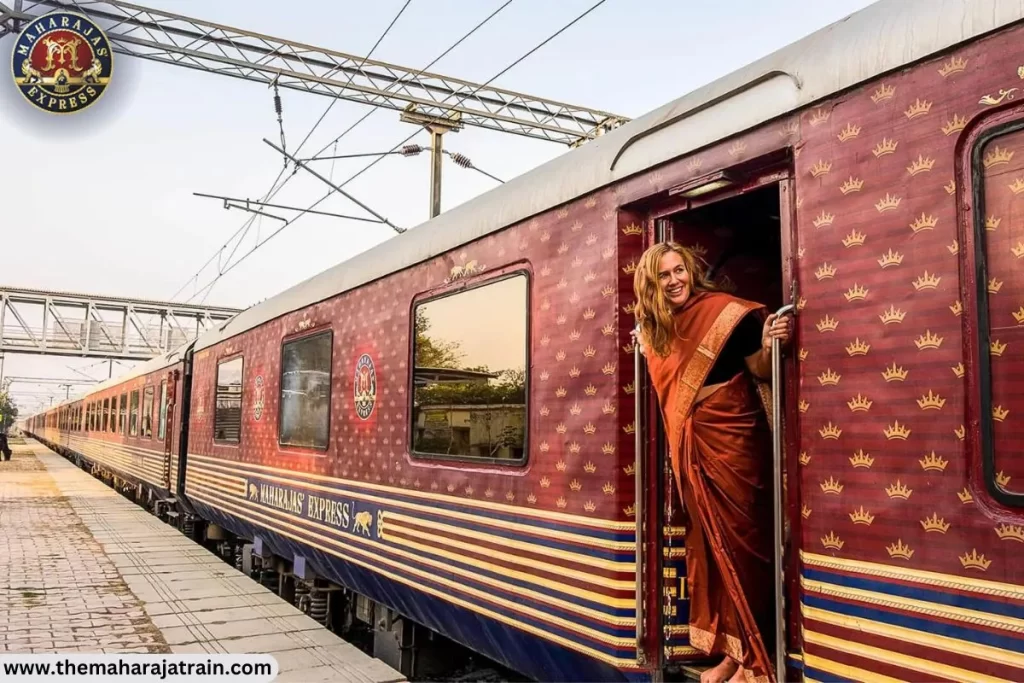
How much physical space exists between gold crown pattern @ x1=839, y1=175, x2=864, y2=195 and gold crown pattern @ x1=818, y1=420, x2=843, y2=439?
2.38 ft

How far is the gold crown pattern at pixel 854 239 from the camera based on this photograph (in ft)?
8.79

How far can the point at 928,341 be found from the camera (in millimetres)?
2447

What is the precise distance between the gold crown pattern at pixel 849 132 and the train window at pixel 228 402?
26.8 ft

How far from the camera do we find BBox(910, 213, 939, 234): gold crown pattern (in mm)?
2463

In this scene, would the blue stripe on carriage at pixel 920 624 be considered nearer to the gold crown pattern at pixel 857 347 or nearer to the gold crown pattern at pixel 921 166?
the gold crown pattern at pixel 857 347

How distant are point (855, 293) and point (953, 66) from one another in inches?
27.3

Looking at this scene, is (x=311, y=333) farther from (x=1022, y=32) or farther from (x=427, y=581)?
(x=1022, y=32)

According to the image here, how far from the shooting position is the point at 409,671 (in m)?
6.06

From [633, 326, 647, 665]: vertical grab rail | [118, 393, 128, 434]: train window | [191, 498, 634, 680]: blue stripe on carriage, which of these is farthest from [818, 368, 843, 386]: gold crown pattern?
[118, 393, 128, 434]: train window

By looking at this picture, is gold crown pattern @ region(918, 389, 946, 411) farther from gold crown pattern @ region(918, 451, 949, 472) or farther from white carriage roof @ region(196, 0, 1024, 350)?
white carriage roof @ region(196, 0, 1024, 350)

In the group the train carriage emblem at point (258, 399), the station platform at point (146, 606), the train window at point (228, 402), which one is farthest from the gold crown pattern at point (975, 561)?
the train window at point (228, 402)

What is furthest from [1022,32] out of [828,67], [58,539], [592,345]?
[58,539]

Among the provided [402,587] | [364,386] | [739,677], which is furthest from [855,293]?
[364,386]

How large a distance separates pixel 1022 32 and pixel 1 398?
9438cm
